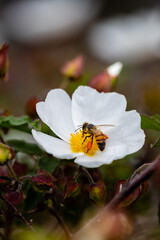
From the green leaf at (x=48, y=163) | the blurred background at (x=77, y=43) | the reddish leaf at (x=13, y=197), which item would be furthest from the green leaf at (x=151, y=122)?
the blurred background at (x=77, y=43)

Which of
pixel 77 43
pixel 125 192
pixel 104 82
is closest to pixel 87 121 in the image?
pixel 104 82

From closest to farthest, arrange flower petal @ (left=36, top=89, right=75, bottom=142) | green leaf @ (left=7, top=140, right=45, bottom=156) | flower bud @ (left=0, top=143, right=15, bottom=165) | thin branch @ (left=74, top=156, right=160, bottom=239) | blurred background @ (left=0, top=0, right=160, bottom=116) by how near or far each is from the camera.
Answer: thin branch @ (left=74, top=156, right=160, bottom=239) < flower bud @ (left=0, top=143, right=15, bottom=165) < flower petal @ (left=36, top=89, right=75, bottom=142) < green leaf @ (left=7, top=140, right=45, bottom=156) < blurred background @ (left=0, top=0, right=160, bottom=116)

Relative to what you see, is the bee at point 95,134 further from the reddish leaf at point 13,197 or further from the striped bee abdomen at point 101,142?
the reddish leaf at point 13,197

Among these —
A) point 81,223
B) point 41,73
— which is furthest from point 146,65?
point 81,223

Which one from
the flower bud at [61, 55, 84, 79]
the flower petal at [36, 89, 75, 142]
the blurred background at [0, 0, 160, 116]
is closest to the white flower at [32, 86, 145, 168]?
the flower petal at [36, 89, 75, 142]

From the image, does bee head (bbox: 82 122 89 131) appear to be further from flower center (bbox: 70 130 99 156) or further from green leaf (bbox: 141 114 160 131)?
green leaf (bbox: 141 114 160 131)

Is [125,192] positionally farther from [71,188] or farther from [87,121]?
[87,121]

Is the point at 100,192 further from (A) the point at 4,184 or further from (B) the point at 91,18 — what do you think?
(B) the point at 91,18

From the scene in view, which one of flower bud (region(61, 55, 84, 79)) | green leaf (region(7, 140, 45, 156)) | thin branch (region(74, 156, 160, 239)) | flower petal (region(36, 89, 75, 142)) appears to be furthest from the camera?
flower bud (region(61, 55, 84, 79))
